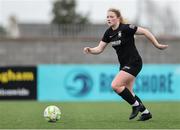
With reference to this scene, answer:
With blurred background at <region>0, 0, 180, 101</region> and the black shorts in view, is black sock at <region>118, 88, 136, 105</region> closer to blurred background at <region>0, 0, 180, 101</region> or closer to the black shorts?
the black shorts

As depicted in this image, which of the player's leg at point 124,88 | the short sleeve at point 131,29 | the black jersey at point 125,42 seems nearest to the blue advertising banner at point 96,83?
the player's leg at point 124,88

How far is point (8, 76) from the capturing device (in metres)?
24.1

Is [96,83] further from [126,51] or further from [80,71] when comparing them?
[126,51]

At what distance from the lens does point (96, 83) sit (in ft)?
79.4

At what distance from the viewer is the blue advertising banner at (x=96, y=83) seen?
24.1 metres

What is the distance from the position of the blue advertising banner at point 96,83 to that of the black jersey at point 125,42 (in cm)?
1194

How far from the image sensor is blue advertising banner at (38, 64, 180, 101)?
78.9ft

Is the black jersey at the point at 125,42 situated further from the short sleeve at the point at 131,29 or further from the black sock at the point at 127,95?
the black sock at the point at 127,95

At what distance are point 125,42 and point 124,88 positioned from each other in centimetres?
86

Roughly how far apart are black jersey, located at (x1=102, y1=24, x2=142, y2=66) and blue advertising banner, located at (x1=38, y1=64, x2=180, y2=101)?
39.2ft

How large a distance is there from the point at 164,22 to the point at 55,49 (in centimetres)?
602

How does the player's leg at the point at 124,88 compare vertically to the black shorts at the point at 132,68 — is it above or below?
below

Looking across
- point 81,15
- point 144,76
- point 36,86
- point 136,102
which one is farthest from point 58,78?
point 81,15

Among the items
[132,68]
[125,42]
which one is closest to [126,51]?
[125,42]
